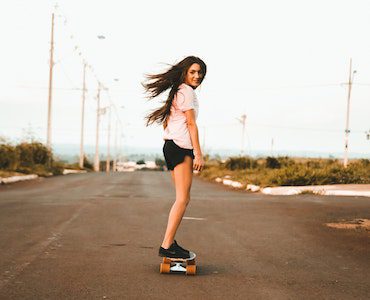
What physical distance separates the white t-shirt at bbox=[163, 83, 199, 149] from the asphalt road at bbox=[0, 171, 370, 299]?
1.34 meters

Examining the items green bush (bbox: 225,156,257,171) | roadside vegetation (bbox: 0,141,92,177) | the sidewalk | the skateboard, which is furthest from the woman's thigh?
green bush (bbox: 225,156,257,171)

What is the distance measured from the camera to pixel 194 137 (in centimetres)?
554

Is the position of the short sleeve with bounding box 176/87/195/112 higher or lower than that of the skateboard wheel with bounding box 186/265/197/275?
higher

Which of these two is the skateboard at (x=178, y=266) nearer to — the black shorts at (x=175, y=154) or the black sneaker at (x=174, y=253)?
the black sneaker at (x=174, y=253)

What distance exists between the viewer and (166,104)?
5.73 m

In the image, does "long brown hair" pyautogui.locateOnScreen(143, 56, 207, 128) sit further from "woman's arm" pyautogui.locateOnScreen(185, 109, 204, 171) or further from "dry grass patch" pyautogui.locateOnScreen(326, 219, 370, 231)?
"dry grass patch" pyautogui.locateOnScreen(326, 219, 370, 231)

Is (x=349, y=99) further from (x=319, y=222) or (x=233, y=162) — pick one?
(x=319, y=222)

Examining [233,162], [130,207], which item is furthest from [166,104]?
[233,162]

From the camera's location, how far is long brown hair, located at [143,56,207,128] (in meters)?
5.76

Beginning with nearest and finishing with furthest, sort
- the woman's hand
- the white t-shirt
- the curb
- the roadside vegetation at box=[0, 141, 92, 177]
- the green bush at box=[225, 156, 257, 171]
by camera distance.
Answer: the woman's hand, the white t-shirt, the curb, the roadside vegetation at box=[0, 141, 92, 177], the green bush at box=[225, 156, 257, 171]

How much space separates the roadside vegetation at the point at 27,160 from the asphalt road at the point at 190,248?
14.7m

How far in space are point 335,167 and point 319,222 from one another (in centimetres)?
1285

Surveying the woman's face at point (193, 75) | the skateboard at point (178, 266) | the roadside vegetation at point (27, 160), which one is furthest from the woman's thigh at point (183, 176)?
the roadside vegetation at point (27, 160)

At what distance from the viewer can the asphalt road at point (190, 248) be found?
492 centimetres
